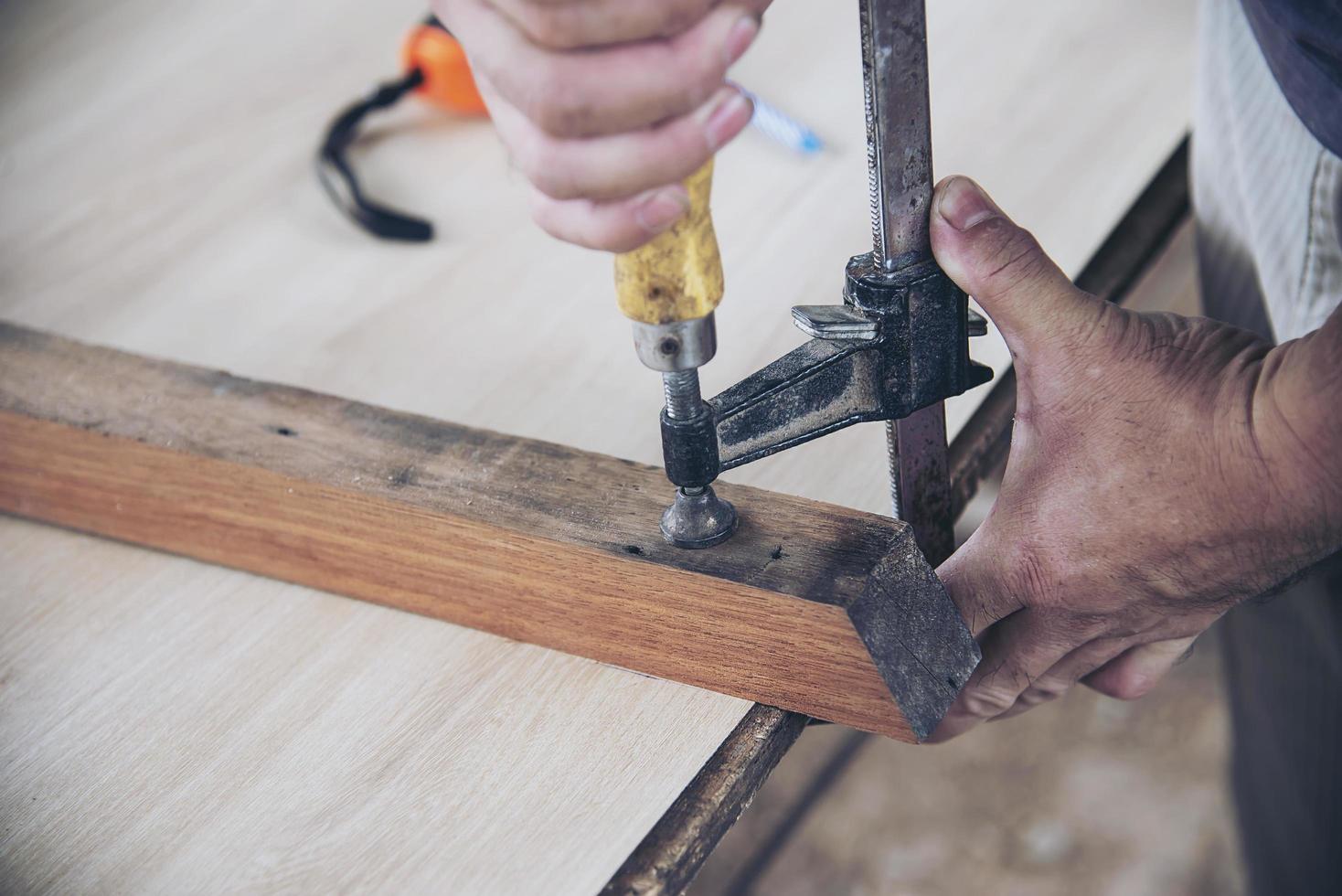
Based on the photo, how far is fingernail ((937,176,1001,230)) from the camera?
1.94ft

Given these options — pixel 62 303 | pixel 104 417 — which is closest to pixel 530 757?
pixel 104 417

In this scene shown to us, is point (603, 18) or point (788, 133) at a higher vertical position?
point (603, 18)

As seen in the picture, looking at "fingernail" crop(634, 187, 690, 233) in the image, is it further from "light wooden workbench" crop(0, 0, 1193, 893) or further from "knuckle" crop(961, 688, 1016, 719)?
"knuckle" crop(961, 688, 1016, 719)

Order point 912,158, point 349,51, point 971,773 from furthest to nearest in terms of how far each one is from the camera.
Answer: point 971,773 < point 349,51 < point 912,158

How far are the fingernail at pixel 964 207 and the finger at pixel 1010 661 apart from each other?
22 cm

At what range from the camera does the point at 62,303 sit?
0.96 m

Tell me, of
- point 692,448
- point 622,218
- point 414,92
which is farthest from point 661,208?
point 414,92

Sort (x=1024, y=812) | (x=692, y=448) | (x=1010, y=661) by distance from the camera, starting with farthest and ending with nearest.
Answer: (x=1024, y=812) → (x=1010, y=661) → (x=692, y=448)

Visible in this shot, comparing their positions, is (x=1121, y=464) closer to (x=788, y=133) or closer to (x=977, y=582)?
(x=977, y=582)

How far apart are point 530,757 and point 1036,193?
2.02ft

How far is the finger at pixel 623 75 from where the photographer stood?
0.45 meters

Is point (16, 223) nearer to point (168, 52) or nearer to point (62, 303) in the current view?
point (62, 303)

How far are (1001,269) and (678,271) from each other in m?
0.18

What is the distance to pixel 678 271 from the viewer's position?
518mm
